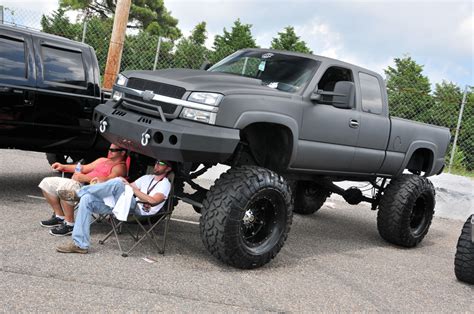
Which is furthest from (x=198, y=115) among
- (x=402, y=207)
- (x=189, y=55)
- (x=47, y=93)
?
(x=189, y=55)

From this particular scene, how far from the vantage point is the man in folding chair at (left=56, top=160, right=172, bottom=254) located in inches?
194

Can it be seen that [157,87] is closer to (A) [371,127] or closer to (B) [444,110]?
(A) [371,127]

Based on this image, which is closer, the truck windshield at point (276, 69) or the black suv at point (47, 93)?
the truck windshield at point (276, 69)

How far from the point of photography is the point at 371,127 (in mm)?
6625

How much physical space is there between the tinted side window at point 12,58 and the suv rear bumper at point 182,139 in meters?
2.26

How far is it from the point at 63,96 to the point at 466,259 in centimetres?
512

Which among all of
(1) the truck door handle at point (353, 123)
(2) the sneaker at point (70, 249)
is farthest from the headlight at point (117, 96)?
(1) the truck door handle at point (353, 123)

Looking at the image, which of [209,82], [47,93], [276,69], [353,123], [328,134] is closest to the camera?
[209,82]

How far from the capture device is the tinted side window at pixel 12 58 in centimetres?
648

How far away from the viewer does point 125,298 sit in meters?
4.00

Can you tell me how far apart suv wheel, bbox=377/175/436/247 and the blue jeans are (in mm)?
3616

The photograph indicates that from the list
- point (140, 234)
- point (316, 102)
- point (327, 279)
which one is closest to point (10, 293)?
point (140, 234)

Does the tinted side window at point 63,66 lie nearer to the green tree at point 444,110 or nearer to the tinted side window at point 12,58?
the tinted side window at point 12,58

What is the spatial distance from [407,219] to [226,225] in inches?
128
